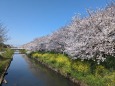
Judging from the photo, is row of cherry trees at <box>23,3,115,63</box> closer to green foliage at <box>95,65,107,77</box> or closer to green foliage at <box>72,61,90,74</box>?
green foliage at <box>95,65,107,77</box>

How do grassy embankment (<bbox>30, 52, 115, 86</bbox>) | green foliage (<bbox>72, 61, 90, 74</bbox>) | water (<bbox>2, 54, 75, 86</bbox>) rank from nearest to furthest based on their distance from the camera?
grassy embankment (<bbox>30, 52, 115, 86</bbox>) < green foliage (<bbox>72, 61, 90, 74</bbox>) < water (<bbox>2, 54, 75, 86</bbox>)

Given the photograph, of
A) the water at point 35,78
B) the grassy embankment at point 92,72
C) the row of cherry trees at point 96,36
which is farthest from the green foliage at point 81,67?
the water at point 35,78

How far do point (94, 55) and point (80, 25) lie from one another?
6.43 metres

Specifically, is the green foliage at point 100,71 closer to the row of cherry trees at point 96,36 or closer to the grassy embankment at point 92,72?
the grassy embankment at point 92,72

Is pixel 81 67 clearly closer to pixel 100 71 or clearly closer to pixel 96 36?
pixel 100 71

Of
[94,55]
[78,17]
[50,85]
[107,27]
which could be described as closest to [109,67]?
[94,55]

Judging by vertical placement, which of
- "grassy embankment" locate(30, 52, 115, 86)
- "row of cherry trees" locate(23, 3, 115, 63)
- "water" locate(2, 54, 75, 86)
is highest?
"row of cherry trees" locate(23, 3, 115, 63)

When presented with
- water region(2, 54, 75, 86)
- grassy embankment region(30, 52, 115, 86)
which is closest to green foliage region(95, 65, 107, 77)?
grassy embankment region(30, 52, 115, 86)

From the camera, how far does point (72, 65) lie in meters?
31.6

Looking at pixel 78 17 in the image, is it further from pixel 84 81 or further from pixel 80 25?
pixel 84 81

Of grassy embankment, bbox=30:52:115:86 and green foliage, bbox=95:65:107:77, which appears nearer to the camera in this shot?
grassy embankment, bbox=30:52:115:86

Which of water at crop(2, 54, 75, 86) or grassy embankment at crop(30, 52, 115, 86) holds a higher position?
grassy embankment at crop(30, 52, 115, 86)

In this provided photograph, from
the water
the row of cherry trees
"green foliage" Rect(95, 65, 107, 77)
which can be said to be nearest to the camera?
"green foliage" Rect(95, 65, 107, 77)

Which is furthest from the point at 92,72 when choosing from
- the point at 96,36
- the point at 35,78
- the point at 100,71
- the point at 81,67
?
the point at 35,78
